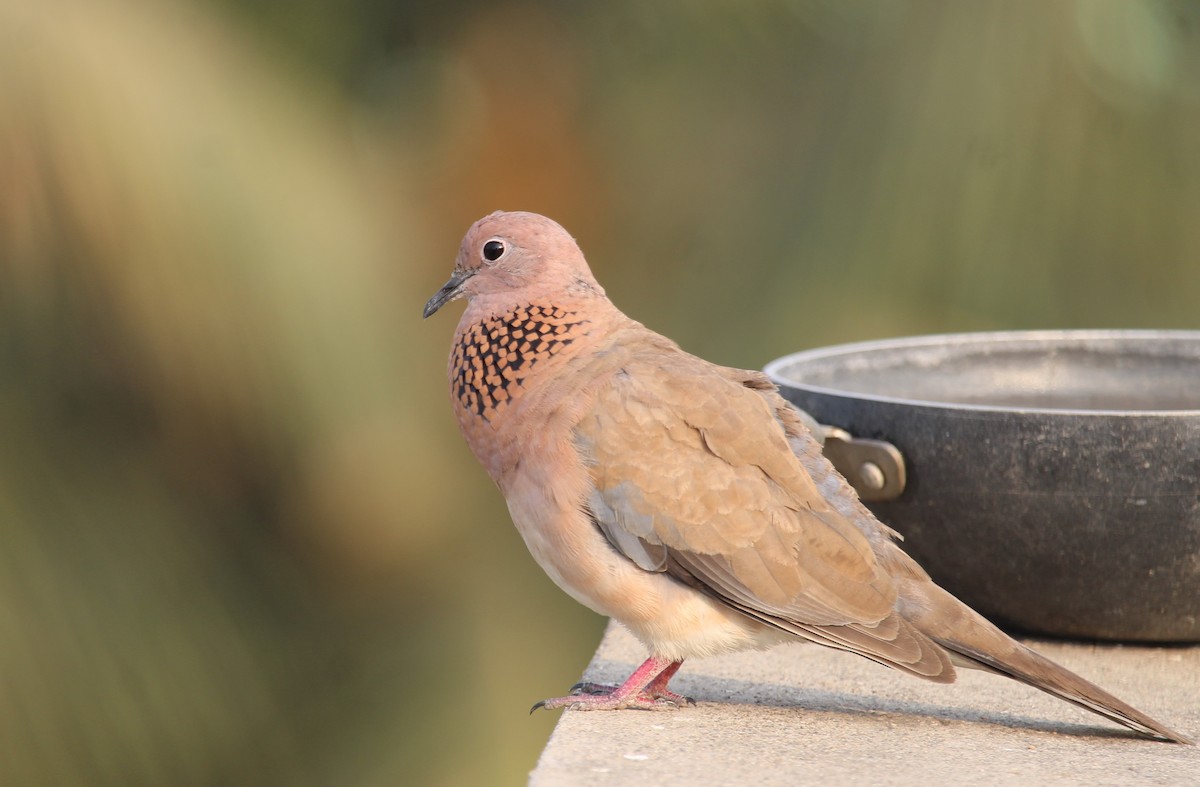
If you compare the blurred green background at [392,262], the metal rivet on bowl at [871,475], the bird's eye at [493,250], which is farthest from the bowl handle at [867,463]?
the blurred green background at [392,262]

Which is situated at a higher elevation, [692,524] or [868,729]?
[692,524]

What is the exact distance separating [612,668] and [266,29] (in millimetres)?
3550

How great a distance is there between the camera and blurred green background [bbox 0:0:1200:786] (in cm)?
481

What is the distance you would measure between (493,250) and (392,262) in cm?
296

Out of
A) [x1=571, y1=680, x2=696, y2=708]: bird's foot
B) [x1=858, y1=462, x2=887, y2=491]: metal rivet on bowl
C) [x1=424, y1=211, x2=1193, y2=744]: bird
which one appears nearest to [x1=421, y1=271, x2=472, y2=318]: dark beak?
[x1=424, y1=211, x2=1193, y2=744]: bird

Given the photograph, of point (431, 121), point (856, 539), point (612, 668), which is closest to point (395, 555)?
point (431, 121)

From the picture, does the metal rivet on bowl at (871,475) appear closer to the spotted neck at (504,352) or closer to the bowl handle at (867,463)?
the bowl handle at (867,463)

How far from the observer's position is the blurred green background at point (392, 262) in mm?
4812

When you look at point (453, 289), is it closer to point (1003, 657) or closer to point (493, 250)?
point (493, 250)

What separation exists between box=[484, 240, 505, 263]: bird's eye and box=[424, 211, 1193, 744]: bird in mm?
249

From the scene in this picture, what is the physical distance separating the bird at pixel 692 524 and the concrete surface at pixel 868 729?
11 cm

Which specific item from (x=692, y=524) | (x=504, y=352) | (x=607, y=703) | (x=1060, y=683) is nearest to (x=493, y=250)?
(x=504, y=352)

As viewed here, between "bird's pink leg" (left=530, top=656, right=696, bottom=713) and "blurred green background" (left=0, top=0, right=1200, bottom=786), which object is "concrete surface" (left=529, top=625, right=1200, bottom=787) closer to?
"bird's pink leg" (left=530, top=656, right=696, bottom=713)

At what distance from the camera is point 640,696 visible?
2.72m
